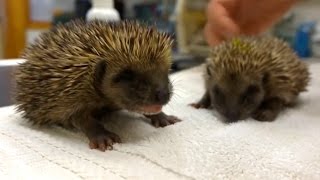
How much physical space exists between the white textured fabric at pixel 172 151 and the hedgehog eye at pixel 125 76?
0.51 ft

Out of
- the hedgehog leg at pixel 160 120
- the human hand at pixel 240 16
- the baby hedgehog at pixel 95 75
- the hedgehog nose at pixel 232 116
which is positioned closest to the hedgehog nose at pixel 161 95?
the baby hedgehog at pixel 95 75

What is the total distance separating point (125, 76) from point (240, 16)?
1064 millimetres


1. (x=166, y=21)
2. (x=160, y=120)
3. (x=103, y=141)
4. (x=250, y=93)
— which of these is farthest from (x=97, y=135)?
(x=166, y=21)

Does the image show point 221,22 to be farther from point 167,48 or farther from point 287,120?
point 167,48

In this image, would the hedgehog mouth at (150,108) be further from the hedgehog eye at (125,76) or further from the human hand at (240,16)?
the human hand at (240,16)

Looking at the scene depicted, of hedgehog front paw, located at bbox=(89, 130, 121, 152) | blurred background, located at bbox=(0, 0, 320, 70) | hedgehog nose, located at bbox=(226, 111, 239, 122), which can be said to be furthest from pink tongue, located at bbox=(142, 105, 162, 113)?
blurred background, located at bbox=(0, 0, 320, 70)

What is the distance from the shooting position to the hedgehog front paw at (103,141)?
109 centimetres

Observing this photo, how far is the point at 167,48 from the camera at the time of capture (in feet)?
3.85

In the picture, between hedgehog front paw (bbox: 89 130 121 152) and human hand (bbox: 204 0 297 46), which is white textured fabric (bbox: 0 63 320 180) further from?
human hand (bbox: 204 0 297 46)

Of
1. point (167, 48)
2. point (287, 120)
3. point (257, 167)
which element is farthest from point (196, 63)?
point (257, 167)

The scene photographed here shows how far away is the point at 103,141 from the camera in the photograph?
1107mm

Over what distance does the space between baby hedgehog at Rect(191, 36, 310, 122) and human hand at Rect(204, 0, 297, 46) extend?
0.72 ft

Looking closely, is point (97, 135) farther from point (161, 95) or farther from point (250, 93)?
point (250, 93)

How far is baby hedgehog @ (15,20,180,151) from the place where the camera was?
3.61ft
